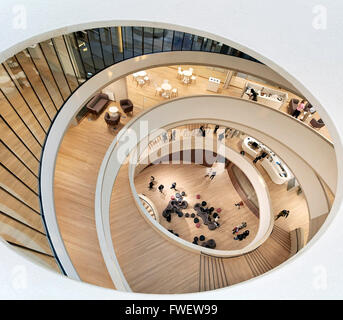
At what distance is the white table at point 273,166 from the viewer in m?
16.2

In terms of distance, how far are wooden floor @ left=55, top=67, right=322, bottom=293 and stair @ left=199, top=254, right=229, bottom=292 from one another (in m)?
0.28

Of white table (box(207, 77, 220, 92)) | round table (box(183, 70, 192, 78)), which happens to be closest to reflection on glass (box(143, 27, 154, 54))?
round table (box(183, 70, 192, 78))

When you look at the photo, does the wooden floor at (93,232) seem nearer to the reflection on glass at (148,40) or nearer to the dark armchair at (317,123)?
the reflection on glass at (148,40)

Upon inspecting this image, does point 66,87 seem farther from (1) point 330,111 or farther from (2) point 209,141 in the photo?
(2) point 209,141

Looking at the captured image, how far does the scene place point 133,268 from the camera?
972 cm

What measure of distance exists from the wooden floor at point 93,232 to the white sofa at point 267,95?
8492mm

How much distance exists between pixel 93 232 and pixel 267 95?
536 inches

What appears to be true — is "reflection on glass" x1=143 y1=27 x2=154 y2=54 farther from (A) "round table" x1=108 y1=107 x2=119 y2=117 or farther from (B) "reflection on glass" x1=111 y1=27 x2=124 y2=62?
(A) "round table" x1=108 y1=107 x2=119 y2=117

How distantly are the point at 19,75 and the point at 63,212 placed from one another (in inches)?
204

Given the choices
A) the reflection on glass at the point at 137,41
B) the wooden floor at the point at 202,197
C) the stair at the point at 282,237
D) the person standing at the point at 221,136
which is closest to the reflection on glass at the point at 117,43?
the reflection on glass at the point at 137,41

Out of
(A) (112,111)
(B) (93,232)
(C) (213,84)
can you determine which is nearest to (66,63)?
(A) (112,111)

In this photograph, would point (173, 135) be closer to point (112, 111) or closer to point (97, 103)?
point (112, 111)

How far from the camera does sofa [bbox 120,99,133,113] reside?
13.1 meters

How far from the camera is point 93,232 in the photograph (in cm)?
870
